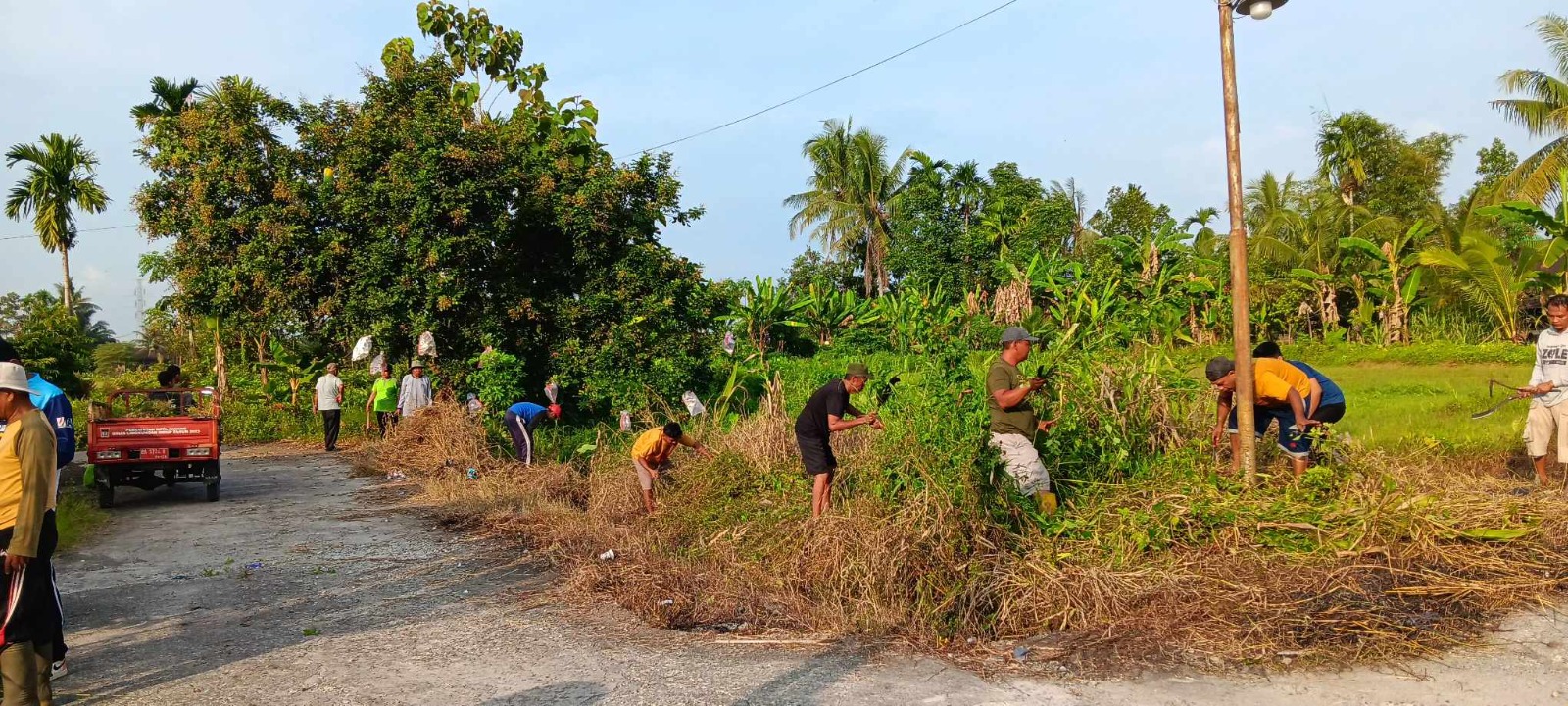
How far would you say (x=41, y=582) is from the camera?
15.7 ft

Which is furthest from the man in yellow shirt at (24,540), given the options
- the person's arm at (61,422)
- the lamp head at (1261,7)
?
the lamp head at (1261,7)

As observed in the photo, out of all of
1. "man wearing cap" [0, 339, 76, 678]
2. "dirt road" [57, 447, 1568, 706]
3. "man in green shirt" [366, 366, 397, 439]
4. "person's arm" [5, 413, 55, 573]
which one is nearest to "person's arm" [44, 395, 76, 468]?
"man wearing cap" [0, 339, 76, 678]

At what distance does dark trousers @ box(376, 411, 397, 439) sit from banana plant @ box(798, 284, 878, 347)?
10640mm

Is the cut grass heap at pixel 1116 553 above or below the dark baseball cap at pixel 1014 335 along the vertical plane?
below

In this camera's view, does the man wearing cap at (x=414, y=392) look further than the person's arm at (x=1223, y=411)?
Yes

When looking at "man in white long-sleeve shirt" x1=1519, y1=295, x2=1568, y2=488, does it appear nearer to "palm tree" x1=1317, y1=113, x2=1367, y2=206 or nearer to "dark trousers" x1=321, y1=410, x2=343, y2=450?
"dark trousers" x1=321, y1=410, x2=343, y2=450

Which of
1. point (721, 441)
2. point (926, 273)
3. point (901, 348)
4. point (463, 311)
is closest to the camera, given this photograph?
point (721, 441)

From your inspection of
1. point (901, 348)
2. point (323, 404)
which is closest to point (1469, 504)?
point (901, 348)

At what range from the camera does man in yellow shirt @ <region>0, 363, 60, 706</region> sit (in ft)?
15.2

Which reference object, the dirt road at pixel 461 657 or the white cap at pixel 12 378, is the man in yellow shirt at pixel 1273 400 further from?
the white cap at pixel 12 378

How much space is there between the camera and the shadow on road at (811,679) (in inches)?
196

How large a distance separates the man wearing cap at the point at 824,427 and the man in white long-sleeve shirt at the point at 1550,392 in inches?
212

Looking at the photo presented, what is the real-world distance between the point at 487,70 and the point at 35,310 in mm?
9211

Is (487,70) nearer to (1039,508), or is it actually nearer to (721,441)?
(721,441)
